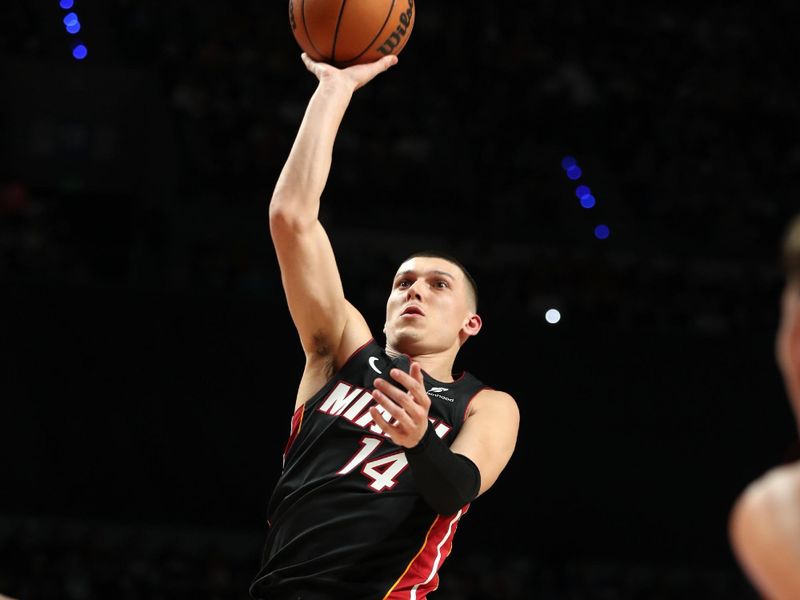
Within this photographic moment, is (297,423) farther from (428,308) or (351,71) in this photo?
(351,71)

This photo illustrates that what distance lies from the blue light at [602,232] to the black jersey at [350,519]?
9316 millimetres

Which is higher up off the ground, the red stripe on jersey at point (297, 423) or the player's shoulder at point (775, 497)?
the red stripe on jersey at point (297, 423)

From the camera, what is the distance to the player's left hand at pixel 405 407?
2.71 meters

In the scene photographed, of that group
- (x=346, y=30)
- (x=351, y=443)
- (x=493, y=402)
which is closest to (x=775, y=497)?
(x=351, y=443)

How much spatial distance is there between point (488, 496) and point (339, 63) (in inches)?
258

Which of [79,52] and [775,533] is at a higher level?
[79,52]

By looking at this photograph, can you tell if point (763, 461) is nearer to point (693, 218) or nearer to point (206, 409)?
point (693, 218)

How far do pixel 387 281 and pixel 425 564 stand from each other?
6639mm

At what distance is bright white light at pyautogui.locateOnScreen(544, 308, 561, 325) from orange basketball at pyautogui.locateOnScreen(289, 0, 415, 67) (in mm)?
6111

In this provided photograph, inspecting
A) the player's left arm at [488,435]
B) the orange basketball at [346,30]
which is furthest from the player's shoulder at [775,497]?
the orange basketball at [346,30]

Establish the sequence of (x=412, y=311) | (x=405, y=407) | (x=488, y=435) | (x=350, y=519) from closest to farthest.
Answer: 1. (x=405, y=407)
2. (x=350, y=519)
3. (x=488, y=435)
4. (x=412, y=311)

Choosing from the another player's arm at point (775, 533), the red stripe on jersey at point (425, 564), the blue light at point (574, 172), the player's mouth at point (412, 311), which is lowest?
the another player's arm at point (775, 533)

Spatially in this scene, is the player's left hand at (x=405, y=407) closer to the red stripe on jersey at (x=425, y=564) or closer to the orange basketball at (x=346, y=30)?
the red stripe on jersey at (x=425, y=564)

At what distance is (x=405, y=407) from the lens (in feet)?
8.96
